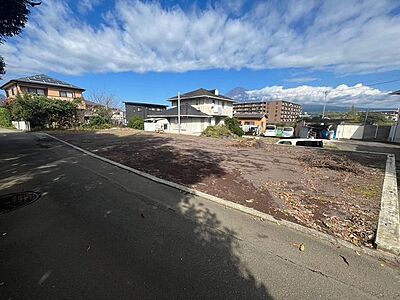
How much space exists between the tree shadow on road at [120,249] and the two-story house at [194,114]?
75.5ft

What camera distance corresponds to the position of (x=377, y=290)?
218 centimetres

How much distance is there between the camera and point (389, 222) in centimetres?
362

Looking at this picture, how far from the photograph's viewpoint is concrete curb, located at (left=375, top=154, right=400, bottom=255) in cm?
292

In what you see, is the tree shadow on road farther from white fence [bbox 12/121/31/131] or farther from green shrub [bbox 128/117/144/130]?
green shrub [bbox 128/117/144/130]

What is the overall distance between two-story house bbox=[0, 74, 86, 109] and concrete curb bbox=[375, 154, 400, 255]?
38.9 meters

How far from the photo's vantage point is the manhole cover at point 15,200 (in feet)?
12.9

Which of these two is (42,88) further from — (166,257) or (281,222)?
(281,222)

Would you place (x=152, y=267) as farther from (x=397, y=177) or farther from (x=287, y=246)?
(x=397, y=177)

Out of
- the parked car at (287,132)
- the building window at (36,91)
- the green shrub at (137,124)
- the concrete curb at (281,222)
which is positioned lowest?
the concrete curb at (281,222)

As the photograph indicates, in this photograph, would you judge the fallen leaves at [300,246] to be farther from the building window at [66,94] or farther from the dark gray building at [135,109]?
the building window at [66,94]

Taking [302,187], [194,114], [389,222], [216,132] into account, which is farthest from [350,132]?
[389,222]

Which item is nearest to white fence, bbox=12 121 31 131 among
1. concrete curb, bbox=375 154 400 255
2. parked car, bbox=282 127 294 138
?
concrete curb, bbox=375 154 400 255

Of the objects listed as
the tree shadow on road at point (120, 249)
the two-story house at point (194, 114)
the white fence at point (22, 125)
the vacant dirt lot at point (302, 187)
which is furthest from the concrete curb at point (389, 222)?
the white fence at point (22, 125)

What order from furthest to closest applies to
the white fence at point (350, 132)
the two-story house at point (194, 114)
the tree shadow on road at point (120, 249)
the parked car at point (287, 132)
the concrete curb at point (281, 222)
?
the parked car at point (287, 132) → the two-story house at point (194, 114) → the white fence at point (350, 132) → the concrete curb at point (281, 222) → the tree shadow on road at point (120, 249)
